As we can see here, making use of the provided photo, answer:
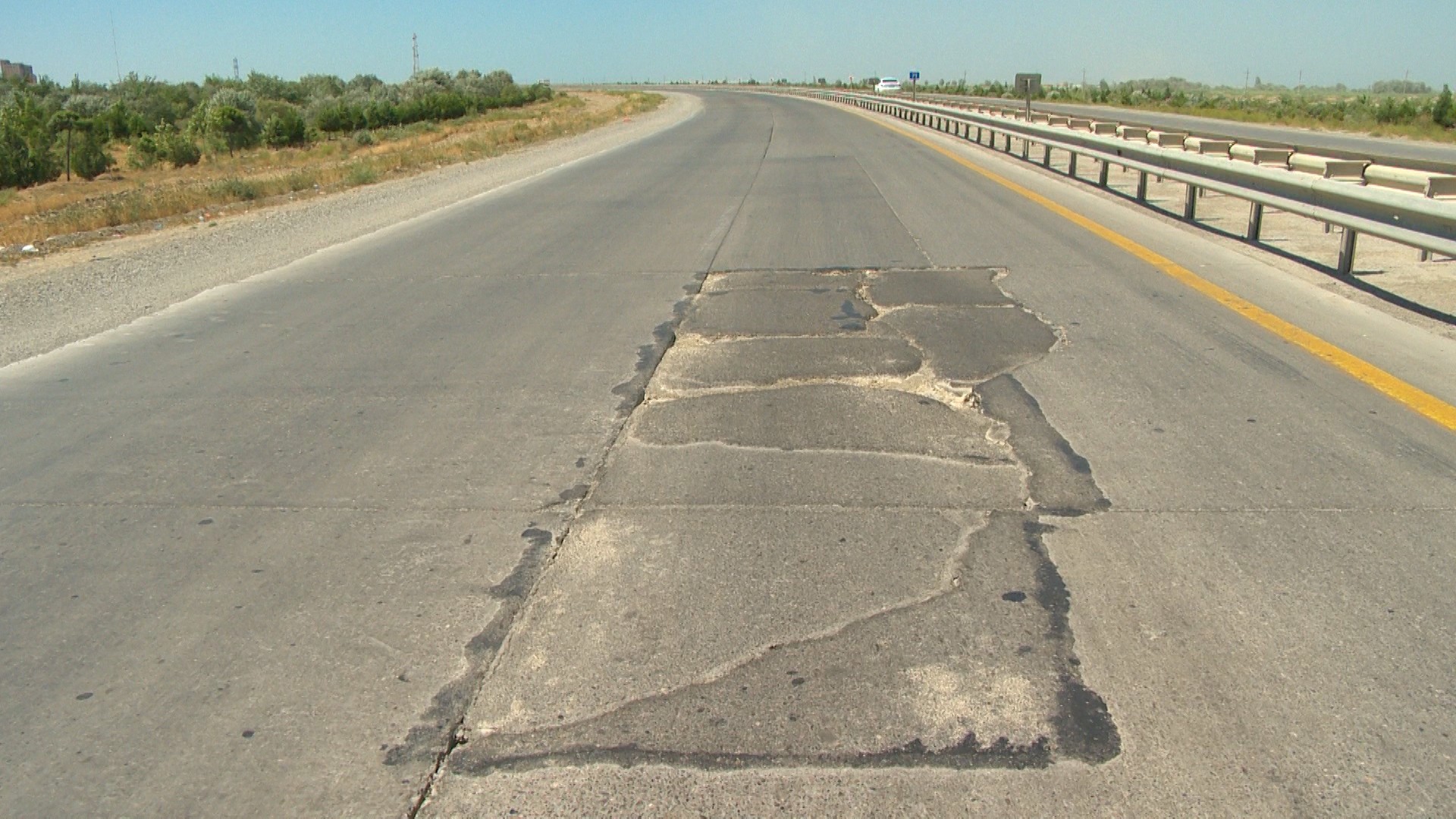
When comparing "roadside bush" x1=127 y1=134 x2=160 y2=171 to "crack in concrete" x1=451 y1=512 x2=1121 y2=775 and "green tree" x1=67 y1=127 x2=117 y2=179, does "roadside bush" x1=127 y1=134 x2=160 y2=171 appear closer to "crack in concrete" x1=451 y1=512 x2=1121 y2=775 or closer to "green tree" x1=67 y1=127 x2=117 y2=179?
"green tree" x1=67 y1=127 x2=117 y2=179

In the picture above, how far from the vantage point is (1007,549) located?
14.5 feet

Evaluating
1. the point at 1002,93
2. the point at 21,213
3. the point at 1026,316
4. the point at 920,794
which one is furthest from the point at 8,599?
the point at 1002,93

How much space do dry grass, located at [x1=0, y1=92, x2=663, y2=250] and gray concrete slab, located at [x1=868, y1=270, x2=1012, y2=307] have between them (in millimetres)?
11831

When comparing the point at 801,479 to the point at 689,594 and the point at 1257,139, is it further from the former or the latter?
the point at 1257,139

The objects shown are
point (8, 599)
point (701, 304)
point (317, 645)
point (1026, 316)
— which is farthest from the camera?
point (701, 304)

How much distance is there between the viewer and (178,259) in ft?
42.0

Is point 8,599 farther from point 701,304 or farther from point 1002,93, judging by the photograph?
point 1002,93

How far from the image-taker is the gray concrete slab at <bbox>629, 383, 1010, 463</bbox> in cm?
566

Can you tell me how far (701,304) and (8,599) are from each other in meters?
5.72

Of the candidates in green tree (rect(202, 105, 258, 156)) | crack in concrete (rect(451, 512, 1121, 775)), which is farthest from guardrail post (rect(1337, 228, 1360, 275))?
green tree (rect(202, 105, 258, 156))

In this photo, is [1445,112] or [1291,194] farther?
[1445,112]

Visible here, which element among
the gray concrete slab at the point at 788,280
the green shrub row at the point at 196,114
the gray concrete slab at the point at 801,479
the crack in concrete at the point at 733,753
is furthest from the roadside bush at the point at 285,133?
the crack in concrete at the point at 733,753

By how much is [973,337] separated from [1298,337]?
2.17 m

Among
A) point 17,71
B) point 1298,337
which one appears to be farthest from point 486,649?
point 17,71
